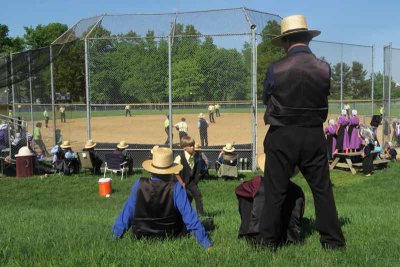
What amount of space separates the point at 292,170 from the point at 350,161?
1104 cm

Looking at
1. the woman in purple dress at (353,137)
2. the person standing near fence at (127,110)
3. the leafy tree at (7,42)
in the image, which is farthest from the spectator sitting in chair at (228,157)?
the leafy tree at (7,42)

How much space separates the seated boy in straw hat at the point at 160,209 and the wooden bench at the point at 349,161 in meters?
10.8

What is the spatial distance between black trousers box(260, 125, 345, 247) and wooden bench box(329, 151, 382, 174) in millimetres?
10689

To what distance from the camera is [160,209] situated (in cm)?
449

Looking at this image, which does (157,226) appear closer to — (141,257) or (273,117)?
(141,257)

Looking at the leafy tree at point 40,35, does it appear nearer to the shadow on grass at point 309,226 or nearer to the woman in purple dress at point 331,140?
the woman in purple dress at point 331,140

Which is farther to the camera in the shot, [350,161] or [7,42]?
[7,42]

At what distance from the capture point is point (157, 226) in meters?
4.59

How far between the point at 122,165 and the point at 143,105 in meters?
3.40

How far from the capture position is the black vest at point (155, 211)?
4445mm

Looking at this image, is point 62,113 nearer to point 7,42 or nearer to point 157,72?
point 157,72

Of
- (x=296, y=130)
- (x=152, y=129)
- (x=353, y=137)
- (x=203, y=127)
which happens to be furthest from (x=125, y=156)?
(x=296, y=130)

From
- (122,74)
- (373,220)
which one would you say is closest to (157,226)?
(373,220)

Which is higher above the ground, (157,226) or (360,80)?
(360,80)
